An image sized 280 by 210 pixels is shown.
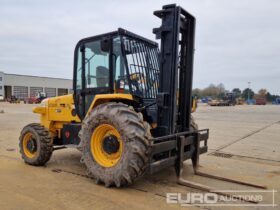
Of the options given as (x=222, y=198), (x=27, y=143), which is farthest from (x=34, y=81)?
(x=222, y=198)

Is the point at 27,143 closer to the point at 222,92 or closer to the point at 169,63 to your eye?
the point at 169,63

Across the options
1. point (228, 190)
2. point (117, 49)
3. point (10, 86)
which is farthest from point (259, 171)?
point (10, 86)

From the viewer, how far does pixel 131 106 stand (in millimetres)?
4719

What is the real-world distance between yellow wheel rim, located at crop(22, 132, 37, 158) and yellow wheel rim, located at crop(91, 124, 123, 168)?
1978 millimetres

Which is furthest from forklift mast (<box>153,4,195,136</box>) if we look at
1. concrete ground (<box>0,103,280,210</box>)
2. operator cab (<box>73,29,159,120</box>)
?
concrete ground (<box>0,103,280,210</box>)

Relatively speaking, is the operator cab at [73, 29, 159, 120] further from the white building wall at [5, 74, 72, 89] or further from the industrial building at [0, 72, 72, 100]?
the white building wall at [5, 74, 72, 89]

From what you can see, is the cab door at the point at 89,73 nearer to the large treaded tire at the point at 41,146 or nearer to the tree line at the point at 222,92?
the large treaded tire at the point at 41,146

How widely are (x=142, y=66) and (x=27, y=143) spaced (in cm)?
321

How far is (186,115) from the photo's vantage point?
17.2 ft

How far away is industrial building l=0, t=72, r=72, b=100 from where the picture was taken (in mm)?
69550

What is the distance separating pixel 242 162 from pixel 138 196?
3.57 m

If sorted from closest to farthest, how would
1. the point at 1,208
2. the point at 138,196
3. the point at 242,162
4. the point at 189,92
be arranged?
the point at 1,208
the point at 138,196
the point at 189,92
the point at 242,162

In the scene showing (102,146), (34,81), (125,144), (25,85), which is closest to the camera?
(125,144)

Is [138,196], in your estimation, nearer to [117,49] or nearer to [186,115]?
[186,115]
